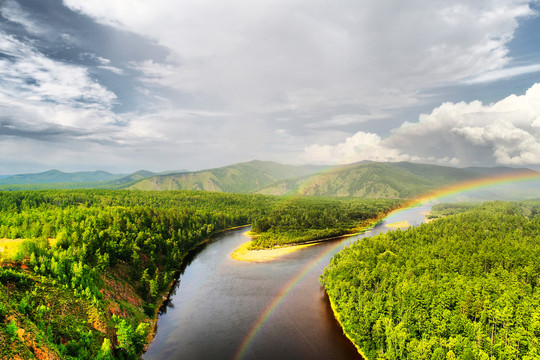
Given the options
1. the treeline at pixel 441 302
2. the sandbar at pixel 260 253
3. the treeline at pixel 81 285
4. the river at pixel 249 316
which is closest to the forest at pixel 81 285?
the treeline at pixel 81 285

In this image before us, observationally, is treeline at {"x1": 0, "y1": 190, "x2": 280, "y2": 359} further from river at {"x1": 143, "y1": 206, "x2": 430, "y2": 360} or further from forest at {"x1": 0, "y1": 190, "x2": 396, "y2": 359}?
Answer: river at {"x1": 143, "y1": 206, "x2": 430, "y2": 360}

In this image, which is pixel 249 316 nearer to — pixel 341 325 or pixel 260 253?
pixel 341 325

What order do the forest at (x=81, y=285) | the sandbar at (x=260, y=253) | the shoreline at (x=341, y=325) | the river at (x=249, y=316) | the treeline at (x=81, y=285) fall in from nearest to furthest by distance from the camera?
1. the forest at (x=81, y=285)
2. the treeline at (x=81, y=285)
3. the shoreline at (x=341, y=325)
4. the river at (x=249, y=316)
5. the sandbar at (x=260, y=253)

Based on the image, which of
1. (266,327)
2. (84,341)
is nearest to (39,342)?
(84,341)

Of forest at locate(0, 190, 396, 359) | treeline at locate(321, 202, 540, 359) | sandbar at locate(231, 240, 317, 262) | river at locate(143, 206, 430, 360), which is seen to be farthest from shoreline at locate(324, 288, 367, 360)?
forest at locate(0, 190, 396, 359)

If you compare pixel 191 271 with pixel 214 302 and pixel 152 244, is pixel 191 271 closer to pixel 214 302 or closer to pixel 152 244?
pixel 152 244

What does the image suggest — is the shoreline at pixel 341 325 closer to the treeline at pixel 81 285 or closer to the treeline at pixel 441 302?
the treeline at pixel 441 302

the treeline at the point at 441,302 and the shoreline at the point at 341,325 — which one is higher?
the treeline at the point at 441,302
